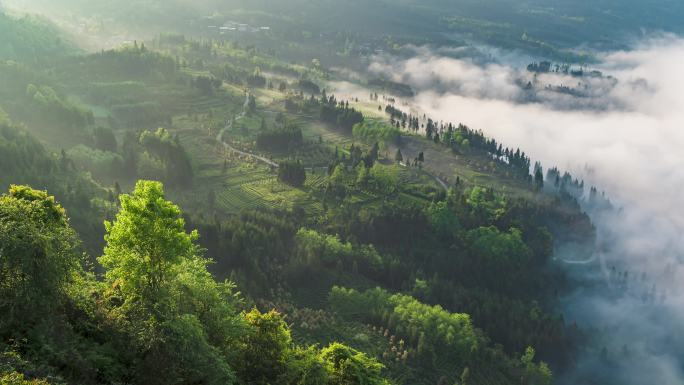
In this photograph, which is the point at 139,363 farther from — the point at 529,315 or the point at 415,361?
the point at 529,315

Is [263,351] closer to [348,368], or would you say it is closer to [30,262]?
[348,368]

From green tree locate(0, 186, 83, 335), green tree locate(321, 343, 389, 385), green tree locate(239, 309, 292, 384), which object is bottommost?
green tree locate(321, 343, 389, 385)

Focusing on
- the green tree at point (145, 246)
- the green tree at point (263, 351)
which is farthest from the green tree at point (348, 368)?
the green tree at point (145, 246)

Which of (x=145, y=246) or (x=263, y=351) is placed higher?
(x=145, y=246)

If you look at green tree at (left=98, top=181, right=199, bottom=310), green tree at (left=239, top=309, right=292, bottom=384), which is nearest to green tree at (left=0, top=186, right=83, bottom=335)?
green tree at (left=98, top=181, right=199, bottom=310)

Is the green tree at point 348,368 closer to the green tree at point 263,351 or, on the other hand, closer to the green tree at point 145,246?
the green tree at point 263,351

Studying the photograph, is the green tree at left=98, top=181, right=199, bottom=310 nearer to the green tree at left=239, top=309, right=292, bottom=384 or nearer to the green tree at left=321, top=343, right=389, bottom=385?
the green tree at left=239, top=309, right=292, bottom=384

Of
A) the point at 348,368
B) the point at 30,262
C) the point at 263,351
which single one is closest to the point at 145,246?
the point at 30,262

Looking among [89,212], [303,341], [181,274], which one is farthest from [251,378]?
[89,212]

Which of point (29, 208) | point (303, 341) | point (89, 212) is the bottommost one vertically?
point (303, 341)

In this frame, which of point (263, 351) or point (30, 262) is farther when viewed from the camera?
point (263, 351)

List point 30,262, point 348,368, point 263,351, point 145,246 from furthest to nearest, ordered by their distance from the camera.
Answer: point 348,368 → point 263,351 → point 145,246 → point 30,262
